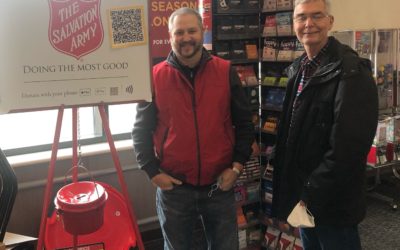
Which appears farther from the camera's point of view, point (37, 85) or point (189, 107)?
point (189, 107)

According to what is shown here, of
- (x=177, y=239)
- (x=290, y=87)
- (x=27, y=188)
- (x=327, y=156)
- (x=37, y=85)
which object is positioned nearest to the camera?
(x=327, y=156)

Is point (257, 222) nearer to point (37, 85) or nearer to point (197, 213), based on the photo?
point (197, 213)

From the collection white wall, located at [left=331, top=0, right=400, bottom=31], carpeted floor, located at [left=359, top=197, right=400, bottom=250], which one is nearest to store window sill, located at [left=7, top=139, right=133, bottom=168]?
carpeted floor, located at [left=359, top=197, right=400, bottom=250]

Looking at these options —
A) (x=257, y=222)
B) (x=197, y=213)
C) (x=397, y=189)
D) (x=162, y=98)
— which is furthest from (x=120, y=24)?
(x=397, y=189)

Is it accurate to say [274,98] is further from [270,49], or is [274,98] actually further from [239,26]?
[239,26]

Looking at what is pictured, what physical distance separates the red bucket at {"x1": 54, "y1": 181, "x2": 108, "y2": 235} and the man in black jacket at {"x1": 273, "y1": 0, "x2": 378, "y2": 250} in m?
0.82

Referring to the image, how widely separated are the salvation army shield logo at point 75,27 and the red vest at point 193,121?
0.32 meters

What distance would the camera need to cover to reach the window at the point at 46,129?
2721mm

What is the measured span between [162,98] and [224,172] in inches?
17.1

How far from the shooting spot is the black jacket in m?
1.45

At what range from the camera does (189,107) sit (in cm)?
178

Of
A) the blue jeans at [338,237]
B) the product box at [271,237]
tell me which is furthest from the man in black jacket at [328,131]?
the product box at [271,237]

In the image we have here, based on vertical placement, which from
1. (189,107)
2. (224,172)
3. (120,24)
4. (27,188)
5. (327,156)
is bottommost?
(27,188)

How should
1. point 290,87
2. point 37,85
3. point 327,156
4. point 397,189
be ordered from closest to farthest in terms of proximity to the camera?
point 327,156 < point 37,85 < point 290,87 < point 397,189
